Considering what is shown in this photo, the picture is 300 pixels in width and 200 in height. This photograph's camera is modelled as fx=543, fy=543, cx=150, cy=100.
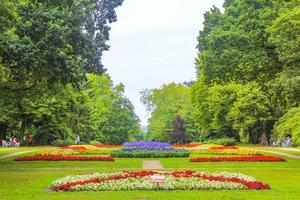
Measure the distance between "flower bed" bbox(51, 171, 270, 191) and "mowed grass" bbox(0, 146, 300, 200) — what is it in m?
0.66

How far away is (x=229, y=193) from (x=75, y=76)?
41.0 ft

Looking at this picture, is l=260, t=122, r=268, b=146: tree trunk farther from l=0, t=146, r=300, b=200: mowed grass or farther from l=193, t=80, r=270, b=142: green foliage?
l=0, t=146, r=300, b=200: mowed grass

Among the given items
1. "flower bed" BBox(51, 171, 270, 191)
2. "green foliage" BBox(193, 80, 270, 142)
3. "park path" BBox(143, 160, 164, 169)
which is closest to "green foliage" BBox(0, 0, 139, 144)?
"park path" BBox(143, 160, 164, 169)

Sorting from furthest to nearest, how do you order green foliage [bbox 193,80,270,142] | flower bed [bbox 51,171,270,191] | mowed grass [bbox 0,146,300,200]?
green foliage [bbox 193,80,270,142] < flower bed [bbox 51,171,270,191] < mowed grass [bbox 0,146,300,200]

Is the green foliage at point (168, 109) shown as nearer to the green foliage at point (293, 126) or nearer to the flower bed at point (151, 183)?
the green foliage at point (293, 126)

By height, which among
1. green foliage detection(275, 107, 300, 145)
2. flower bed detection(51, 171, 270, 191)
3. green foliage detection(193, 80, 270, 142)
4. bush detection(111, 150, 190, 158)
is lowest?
flower bed detection(51, 171, 270, 191)

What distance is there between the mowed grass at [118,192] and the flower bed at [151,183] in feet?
2.18

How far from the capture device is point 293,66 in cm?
3275

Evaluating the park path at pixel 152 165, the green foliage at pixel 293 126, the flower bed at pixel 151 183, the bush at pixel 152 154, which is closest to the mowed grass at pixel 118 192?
the park path at pixel 152 165

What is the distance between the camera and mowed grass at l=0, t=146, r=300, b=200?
1606cm

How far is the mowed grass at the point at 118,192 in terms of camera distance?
52.7ft

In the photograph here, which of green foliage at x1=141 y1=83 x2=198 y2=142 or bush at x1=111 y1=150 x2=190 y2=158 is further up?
green foliage at x1=141 y1=83 x2=198 y2=142

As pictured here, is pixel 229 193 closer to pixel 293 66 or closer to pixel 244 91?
pixel 293 66

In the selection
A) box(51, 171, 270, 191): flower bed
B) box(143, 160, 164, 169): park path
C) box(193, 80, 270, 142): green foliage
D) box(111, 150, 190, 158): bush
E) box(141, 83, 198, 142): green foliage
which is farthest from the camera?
box(141, 83, 198, 142): green foliage
